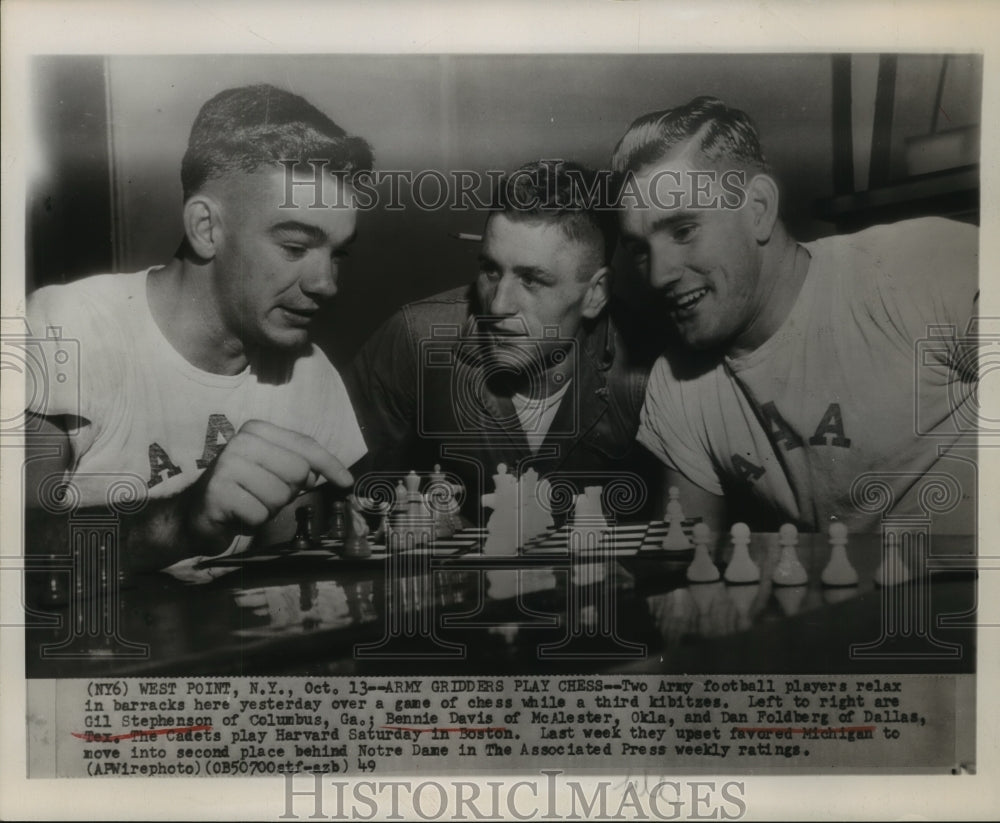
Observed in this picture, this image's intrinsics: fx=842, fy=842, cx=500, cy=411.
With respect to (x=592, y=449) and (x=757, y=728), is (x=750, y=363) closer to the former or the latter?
(x=592, y=449)

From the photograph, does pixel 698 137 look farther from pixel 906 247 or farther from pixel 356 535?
pixel 356 535

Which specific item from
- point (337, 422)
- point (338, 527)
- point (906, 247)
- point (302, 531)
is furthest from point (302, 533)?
point (906, 247)

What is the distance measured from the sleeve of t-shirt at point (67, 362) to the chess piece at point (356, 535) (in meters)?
0.75

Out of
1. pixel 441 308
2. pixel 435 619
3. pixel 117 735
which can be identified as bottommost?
pixel 117 735

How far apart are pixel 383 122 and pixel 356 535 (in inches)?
46.6

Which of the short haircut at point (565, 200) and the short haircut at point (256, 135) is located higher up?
the short haircut at point (256, 135)

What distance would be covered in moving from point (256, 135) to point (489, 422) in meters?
1.05

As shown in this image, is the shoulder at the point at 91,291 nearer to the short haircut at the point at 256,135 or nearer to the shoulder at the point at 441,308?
the short haircut at the point at 256,135

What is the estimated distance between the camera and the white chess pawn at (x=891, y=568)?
8.01 feet

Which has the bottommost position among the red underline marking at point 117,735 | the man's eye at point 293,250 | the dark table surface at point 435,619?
the red underline marking at point 117,735

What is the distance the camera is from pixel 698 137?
2418 millimetres

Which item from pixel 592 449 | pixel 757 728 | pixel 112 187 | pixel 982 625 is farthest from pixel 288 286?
pixel 982 625

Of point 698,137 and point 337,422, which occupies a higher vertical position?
point 698,137

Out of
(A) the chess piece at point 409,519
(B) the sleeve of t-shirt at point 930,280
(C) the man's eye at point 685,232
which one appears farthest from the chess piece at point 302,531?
(B) the sleeve of t-shirt at point 930,280
